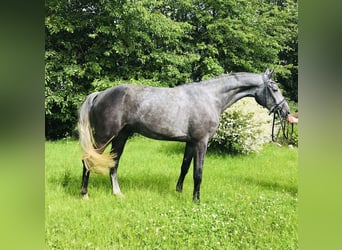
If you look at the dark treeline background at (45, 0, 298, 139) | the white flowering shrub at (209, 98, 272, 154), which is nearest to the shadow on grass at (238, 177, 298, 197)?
the white flowering shrub at (209, 98, 272, 154)

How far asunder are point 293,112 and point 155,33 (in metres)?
1.40

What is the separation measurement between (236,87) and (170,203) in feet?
3.75

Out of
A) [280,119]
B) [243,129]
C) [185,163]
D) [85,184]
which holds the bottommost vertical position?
[85,184]

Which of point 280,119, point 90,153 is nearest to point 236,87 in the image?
point 280,119

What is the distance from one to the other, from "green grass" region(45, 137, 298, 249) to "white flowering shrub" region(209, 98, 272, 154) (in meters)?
0.08

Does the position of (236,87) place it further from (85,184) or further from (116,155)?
(85,184)

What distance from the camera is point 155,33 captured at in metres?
3.19

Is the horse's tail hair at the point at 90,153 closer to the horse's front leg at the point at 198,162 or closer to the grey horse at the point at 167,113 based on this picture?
the grey horse at the point at 167,113

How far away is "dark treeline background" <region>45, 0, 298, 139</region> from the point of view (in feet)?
10.3

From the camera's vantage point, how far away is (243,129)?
3.18 m
